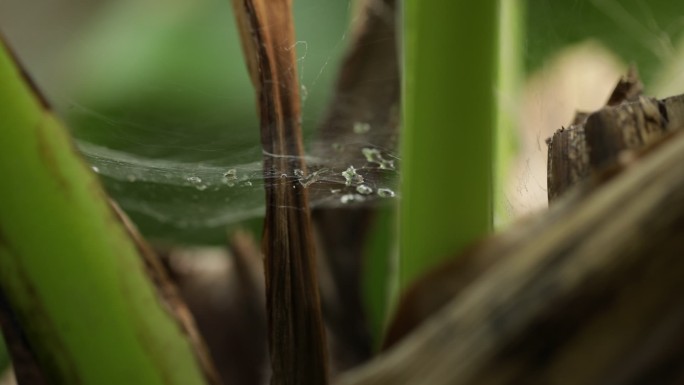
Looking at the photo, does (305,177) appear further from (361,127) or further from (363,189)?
(361,127)

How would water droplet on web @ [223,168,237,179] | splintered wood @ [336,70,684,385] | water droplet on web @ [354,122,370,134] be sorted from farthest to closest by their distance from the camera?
water droplet on web @ [354,122,370,134], water droplet on web @ [223,168,237,179], splintered wood @ [336,70,684,385]

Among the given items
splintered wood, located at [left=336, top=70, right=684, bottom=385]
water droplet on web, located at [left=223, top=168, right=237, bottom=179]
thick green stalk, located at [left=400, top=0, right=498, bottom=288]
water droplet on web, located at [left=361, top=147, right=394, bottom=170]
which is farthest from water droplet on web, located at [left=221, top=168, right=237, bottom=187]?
splintered wood, located at [left=336, top=70, right=684, bottom=385]

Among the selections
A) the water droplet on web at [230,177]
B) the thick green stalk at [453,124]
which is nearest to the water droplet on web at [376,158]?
the water droplet on web at [230,177]

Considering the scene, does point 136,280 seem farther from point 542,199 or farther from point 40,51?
point 40,51

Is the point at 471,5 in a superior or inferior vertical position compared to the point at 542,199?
superior

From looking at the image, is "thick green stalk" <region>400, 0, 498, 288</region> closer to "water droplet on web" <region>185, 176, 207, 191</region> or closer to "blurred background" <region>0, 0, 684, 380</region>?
"blurred background" <region>0, 0, 684, 380</region>

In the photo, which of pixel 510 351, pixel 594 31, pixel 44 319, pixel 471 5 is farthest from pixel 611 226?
pixel 594 31

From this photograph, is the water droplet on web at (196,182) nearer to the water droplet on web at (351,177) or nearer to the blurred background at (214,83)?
the blurred background at (214,83)
